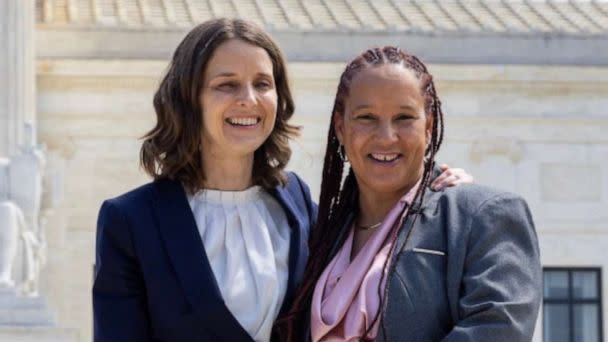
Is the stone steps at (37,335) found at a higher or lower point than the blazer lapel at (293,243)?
lower

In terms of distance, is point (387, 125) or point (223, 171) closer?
point (387, 125)

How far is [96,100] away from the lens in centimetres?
2517

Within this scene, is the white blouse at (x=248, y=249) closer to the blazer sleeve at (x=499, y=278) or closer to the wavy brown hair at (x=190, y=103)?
the wavy brown hair at (x=190, y=103)

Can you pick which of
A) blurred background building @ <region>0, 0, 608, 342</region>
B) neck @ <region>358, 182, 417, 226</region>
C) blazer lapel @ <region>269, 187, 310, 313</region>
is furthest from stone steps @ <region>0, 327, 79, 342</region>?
neck @ <region>358, 182, 417, 226</region>

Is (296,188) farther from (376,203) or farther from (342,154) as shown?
(376,203)

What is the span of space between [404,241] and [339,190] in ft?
1.52

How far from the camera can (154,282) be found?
5.70 m

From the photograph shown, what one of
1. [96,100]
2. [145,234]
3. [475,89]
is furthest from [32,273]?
[145,234]

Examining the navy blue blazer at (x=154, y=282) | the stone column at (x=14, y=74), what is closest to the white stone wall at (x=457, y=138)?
the stone column at (x=14, y=74)

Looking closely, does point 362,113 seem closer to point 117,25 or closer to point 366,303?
point 366,303

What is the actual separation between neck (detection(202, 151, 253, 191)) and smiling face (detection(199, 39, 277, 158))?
0.06 metres

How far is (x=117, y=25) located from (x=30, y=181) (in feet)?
17.6

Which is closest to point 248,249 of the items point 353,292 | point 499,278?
point 353,292

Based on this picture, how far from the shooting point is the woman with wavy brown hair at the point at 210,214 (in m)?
5.71
